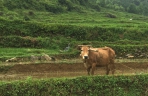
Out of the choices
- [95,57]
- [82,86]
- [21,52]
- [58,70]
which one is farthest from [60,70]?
[82,86]

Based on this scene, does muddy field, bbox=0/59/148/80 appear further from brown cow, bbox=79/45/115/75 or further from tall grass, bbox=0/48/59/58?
tall grass, bbox=0/48/59/58

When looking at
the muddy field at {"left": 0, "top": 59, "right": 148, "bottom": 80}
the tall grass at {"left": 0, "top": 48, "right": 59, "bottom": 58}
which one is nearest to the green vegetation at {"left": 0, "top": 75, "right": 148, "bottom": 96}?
the muddy field at {"left": 0, "top": 59, "right": 148, "bottom": 80}

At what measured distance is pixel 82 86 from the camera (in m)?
13.2

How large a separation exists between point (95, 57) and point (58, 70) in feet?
16.4

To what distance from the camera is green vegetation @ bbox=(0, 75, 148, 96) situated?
40.3 feet

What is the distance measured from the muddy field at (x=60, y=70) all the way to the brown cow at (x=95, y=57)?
7.82 ft

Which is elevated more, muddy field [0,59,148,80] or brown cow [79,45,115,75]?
brown cow [79,45,115,75]

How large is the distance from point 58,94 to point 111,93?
2647 mm

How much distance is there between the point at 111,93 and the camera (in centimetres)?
1358

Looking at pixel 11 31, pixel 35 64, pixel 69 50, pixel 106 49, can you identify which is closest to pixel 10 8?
pixel 11 31

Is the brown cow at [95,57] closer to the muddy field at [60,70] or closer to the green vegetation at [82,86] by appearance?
the green vegetation at [82,86]

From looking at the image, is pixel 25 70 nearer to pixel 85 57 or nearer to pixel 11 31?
pixel 85 57

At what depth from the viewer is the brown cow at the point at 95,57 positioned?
13.9 m

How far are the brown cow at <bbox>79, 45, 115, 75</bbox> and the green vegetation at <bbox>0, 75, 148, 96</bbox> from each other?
101 centimetres
